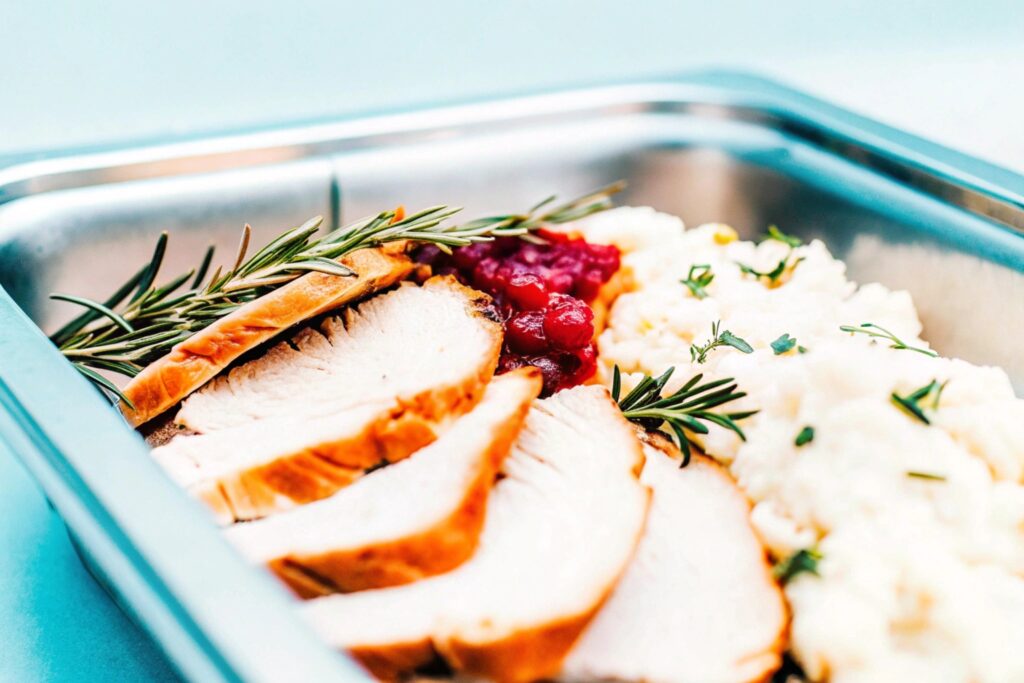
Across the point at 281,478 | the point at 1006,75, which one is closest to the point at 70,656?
the point at 281,478

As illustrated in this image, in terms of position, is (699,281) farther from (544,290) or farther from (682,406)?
(682,406)

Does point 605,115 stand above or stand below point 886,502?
above

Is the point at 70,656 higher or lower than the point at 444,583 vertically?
lower

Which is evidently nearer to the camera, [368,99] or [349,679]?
[349,679]

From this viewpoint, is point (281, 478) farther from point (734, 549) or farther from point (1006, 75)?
point (1006, 75)

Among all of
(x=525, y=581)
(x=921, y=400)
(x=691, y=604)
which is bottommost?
(x=691, y=604)

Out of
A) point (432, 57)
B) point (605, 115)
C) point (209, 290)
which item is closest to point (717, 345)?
point (209, 290)
